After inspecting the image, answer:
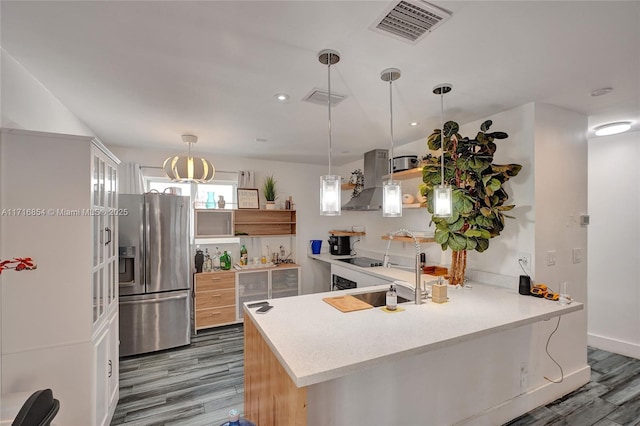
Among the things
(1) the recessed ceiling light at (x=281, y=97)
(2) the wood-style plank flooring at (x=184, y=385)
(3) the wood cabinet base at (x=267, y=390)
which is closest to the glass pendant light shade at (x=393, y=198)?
(1) the recessed ceiling light at (x=281, y=97)

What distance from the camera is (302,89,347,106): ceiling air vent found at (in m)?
2.08

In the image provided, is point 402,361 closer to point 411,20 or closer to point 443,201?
point 443,201

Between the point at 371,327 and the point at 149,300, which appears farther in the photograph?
the point at 149,300

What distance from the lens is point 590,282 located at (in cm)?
338

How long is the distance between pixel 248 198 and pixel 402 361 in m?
3.23

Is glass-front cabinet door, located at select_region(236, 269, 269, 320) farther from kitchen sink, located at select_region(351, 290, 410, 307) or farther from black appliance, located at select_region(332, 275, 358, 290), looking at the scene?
kitchen sink, located at select_region(351, 290, 410, 307)

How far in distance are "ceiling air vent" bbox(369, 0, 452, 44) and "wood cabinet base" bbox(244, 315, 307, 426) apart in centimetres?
168

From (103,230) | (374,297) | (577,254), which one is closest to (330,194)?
(374,297)

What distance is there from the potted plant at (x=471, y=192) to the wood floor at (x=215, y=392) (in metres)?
A: 1.33

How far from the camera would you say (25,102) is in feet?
5.82

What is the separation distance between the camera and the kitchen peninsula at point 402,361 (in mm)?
1265

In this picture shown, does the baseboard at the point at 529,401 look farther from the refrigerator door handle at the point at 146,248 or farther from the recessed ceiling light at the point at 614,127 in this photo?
the refrigerator door handle at the point at 146,248

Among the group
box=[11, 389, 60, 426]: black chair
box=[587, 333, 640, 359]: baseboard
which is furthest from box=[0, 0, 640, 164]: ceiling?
box=[587, 333, 640, 359]: baseboard

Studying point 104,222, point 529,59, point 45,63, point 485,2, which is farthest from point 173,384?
point 529,59
